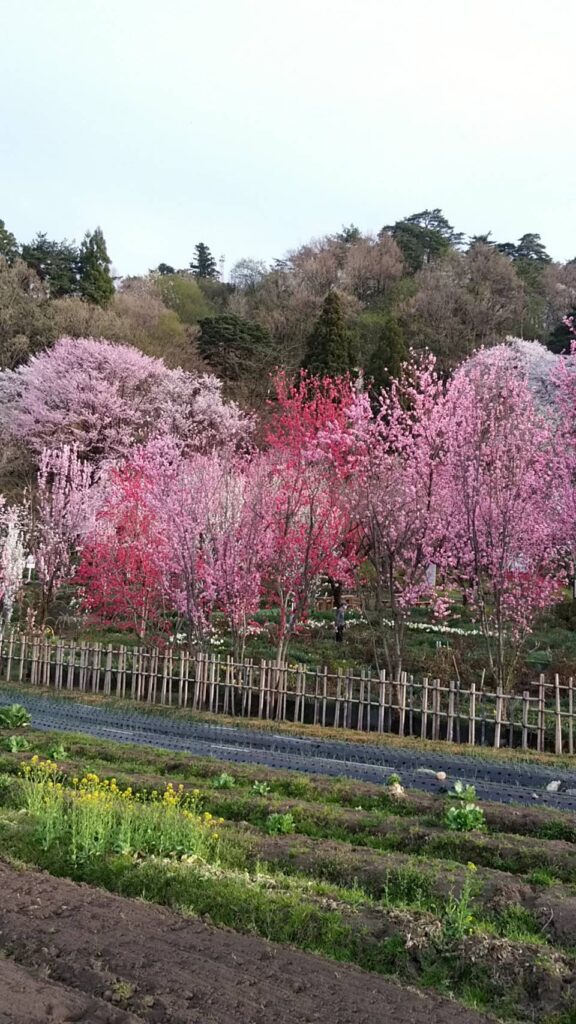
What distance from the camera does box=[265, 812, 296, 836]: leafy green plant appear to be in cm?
740

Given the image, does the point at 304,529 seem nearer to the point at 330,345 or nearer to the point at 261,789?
the point at 261,789

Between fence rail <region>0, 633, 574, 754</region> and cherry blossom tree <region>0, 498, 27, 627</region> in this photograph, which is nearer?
fence rail <region>0, 633, 574, 754</region>

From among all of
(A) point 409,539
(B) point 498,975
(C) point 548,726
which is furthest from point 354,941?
(A) point 409,539

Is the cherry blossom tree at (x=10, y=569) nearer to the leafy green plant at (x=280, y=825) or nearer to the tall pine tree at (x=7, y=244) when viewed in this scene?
the leafy green plant at (x=280, y=825)

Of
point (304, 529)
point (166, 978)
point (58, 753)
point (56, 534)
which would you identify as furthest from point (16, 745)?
point (56, 534)

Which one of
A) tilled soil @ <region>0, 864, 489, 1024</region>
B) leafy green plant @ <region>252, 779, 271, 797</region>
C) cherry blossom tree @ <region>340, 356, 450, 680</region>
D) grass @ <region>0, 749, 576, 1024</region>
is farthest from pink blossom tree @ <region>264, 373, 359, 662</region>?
tilled soil @ <region>0, 864, 489, 1024</region>

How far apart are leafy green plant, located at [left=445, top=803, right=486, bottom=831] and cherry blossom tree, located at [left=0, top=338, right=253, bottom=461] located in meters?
25.8

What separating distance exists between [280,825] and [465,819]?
5.47ft

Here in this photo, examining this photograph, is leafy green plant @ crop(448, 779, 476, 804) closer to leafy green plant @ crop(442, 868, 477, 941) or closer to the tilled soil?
leafy green plant @ crop(442, 868, 477, 941)

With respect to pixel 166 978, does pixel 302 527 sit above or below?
above

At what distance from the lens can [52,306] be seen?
42219mm

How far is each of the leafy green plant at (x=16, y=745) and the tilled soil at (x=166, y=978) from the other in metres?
5.55

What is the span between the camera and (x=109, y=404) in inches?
1345

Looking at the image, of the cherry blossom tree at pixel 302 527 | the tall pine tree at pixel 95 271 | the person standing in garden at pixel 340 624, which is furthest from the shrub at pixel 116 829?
the tall pine tree at pixel 95 271
